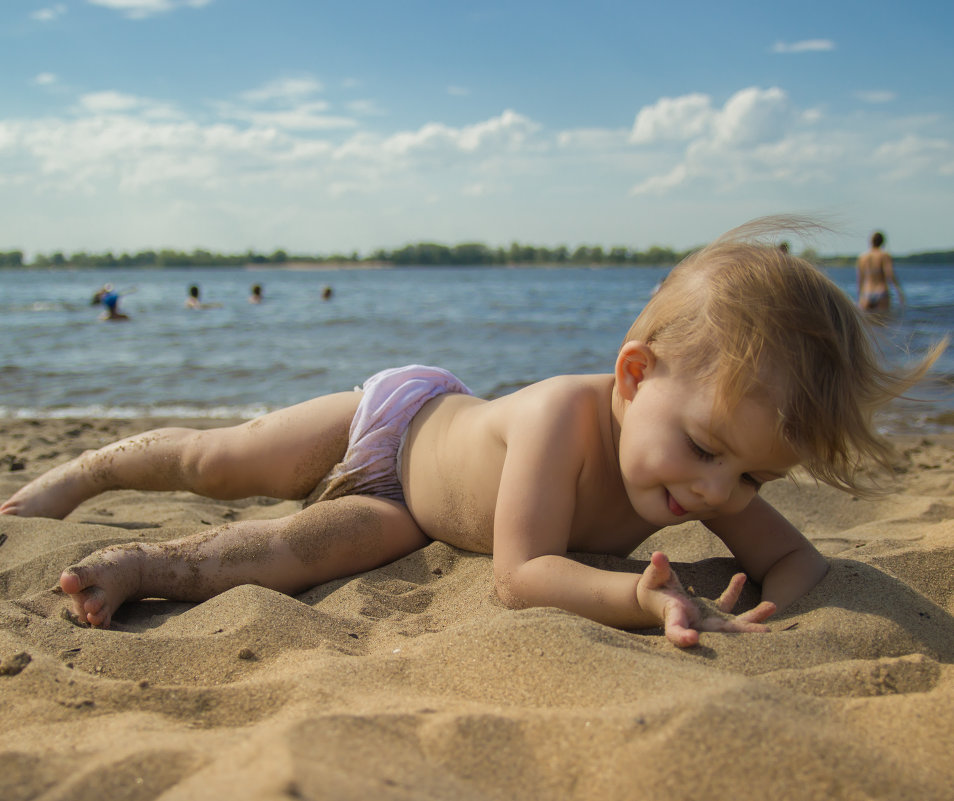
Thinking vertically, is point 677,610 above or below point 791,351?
below

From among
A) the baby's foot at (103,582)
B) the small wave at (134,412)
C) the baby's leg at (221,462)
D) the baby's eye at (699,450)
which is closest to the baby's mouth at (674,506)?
the baby's eye at (699,450)

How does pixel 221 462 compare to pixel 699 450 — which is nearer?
pixel 699 450

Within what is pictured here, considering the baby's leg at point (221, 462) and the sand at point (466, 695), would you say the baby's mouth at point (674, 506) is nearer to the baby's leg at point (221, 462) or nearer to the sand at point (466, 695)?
the sand at point (466, 695)

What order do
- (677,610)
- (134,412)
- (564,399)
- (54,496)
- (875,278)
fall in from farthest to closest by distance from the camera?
(875,278) → (134,412) → (54,496) → (564,399) → (677,610)

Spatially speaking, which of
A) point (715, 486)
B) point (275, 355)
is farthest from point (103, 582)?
point (275, 355)

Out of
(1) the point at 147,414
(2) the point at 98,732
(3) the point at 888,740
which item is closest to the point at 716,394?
(3) the point at 888,740

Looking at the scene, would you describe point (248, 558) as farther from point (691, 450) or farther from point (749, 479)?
point (749, 479)

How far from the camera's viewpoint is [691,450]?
1.85 m

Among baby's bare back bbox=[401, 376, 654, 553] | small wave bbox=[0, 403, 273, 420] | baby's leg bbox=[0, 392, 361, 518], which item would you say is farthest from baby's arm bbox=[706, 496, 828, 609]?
small wave bbox=[0, 403, 273, 420]

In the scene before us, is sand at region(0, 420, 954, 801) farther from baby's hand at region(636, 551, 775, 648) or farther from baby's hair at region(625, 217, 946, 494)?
baby's hair at region(625, 217, 946, 494)

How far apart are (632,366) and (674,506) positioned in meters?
0.37

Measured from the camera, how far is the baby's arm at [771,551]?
2137mm

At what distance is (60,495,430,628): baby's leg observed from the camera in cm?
212

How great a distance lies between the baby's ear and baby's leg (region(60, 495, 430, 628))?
3.19 ft
